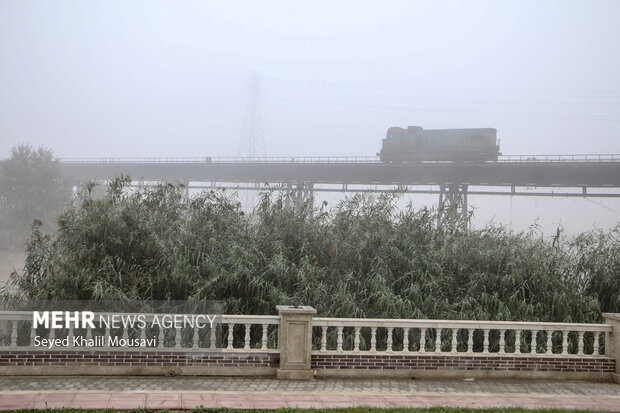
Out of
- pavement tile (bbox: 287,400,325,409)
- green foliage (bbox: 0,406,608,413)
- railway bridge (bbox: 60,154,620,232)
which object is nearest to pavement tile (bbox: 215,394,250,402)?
green foliage (bbox: 0,406,608,413)

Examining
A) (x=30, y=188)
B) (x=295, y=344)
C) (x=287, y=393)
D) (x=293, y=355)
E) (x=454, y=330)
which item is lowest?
(x=287, y=393)

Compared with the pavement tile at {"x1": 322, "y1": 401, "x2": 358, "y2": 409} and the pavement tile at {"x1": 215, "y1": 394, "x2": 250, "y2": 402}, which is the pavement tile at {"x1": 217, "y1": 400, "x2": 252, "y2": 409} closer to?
the pavement tile at {"x1": 215, "y1": 394, "x2": 250, "y2": 402}

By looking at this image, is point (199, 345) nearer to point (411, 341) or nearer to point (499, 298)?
point (411, 341)

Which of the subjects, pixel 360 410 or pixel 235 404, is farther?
pixel 235 404

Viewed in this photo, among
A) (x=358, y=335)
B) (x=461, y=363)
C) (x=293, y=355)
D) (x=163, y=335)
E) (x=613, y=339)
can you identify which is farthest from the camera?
(x=613, y=339)

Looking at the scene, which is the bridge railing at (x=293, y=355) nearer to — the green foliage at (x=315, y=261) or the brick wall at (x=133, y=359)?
the brick wall at (x=133, y=359)

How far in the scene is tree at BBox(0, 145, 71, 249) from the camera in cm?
3247

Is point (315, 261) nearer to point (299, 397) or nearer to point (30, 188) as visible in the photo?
point (299, 397)

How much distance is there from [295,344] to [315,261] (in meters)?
3.27

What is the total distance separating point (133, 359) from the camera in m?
8.23

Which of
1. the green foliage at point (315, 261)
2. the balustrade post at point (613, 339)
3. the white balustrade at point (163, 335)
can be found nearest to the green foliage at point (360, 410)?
the white balustrade at point (163, 335)

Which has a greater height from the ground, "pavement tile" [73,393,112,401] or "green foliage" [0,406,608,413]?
"green foliage" [0,406,608,413]

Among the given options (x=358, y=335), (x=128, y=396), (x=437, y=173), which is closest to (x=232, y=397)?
(x=128, y=396)

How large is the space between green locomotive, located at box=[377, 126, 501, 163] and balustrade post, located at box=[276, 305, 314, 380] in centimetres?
2543
